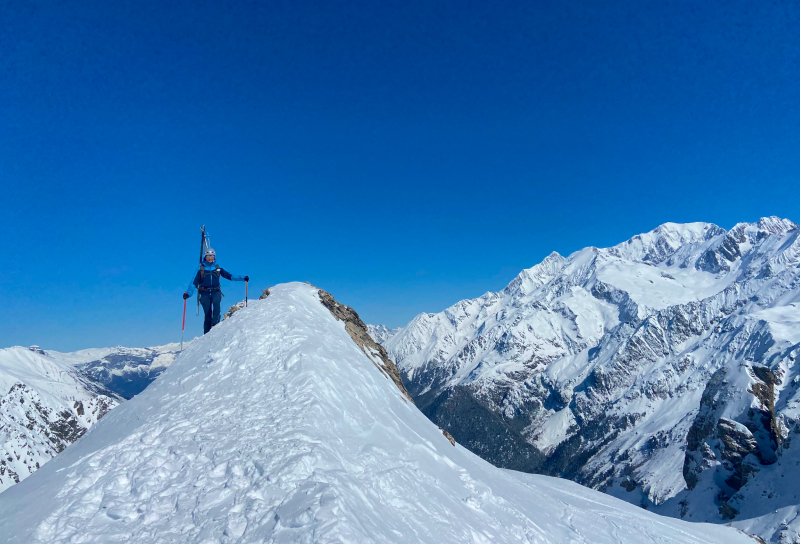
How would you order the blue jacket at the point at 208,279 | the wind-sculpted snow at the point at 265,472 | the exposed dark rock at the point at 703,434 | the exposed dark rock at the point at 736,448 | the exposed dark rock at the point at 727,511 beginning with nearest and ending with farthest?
1. the wind-sculpted snow at the point at 265,472
2. the blue jacket at the point at 208,279
3. the exposed dark rock at the point at 727,511
4. the exposed dark rock at the point at 736,448
5. the exposed dark rock at the point at 703,434

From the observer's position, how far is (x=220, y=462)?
12.9 m

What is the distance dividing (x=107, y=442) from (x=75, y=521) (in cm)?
397

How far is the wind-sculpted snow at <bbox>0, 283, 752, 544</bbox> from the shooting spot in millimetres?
10758

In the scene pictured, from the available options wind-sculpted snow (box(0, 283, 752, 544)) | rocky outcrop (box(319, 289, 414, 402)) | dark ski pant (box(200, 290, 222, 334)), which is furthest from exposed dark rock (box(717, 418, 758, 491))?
dark ski pant (box(200, 290, 222, 334))

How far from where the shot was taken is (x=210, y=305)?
29.5 meters

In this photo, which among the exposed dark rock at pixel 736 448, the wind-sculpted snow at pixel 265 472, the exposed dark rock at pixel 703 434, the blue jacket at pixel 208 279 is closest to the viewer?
the wind-sculpted snow at pixel 265 472

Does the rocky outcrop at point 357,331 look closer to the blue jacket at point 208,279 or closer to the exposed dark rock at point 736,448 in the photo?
the blue jacket at point 208,279

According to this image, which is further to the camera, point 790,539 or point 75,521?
point 790,539

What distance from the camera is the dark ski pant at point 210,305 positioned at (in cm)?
2927

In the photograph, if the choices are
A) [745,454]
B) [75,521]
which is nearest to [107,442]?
[75,521]

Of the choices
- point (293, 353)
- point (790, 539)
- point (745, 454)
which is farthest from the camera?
point (745, 454)

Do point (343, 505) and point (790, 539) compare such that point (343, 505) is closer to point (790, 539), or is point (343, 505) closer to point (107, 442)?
point (107, 442)

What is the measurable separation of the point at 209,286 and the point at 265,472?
19593 millimetres

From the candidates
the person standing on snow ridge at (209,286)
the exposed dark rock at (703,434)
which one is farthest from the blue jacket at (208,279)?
the exposed dark rock at (703,434)
